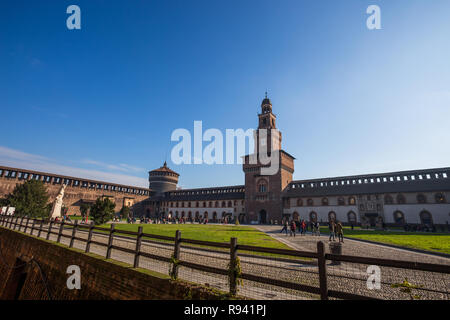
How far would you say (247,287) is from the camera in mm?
4863

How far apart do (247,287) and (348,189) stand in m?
40.2

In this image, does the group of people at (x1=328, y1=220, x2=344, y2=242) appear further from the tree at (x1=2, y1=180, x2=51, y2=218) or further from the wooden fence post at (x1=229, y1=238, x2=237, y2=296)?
the tree at (x1=2, y1=180, x2=51, y2=218)

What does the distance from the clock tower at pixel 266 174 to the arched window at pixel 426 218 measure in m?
20.2

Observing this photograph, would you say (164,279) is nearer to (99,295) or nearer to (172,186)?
(99,295)

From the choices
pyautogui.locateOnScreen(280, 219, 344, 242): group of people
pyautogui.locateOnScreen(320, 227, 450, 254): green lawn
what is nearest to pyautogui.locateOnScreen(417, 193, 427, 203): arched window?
pyautogui.locateOnScreen(320, 227, 450, 254): green lawn

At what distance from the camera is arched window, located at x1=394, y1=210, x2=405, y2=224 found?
3341 cm

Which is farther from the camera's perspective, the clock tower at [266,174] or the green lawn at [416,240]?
the clock tower at [266,174]

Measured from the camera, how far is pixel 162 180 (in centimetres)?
6994

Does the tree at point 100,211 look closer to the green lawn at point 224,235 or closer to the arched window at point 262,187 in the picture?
the green lawn at point 224,235

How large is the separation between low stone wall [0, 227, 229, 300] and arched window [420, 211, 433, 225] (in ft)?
133

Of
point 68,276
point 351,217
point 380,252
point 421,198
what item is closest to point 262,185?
point 351,217

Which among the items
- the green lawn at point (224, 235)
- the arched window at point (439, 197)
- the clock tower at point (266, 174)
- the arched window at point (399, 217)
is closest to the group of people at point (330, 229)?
the green lawn at point (224, 235)

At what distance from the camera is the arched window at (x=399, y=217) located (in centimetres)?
3341
